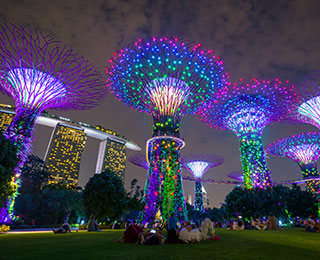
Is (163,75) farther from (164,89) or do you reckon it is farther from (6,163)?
(6,163)

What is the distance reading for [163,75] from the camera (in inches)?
838

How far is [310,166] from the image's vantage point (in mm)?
42688

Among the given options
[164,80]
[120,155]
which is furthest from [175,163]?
[120,155]

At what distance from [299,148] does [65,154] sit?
85340 millimetres

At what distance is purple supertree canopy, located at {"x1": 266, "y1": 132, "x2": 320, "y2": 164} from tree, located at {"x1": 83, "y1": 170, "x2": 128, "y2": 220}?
112ft

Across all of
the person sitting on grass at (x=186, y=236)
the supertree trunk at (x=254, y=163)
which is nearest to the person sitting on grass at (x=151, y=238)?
the person sitting on grass at (x=186, y=236)

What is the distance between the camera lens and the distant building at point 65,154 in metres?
87.9

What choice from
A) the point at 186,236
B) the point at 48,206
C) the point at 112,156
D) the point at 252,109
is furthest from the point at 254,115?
the point at 112,156

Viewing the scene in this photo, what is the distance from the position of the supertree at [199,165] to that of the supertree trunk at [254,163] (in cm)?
2081

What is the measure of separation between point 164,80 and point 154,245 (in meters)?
16.7

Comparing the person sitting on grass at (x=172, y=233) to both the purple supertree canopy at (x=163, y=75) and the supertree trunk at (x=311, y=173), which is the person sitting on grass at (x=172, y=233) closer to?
the purple supertree canopy at (x=163, y=75)

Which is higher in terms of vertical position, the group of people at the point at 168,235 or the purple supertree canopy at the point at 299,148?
the purple supertree canopy at the point at 299,148

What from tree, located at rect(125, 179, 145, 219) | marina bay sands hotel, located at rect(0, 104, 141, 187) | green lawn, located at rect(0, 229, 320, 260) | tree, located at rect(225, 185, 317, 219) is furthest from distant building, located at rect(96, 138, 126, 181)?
green lawn, located at rect(0, 229, 320, 260)

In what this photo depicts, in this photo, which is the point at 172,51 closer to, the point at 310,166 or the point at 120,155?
the point at 310,166
